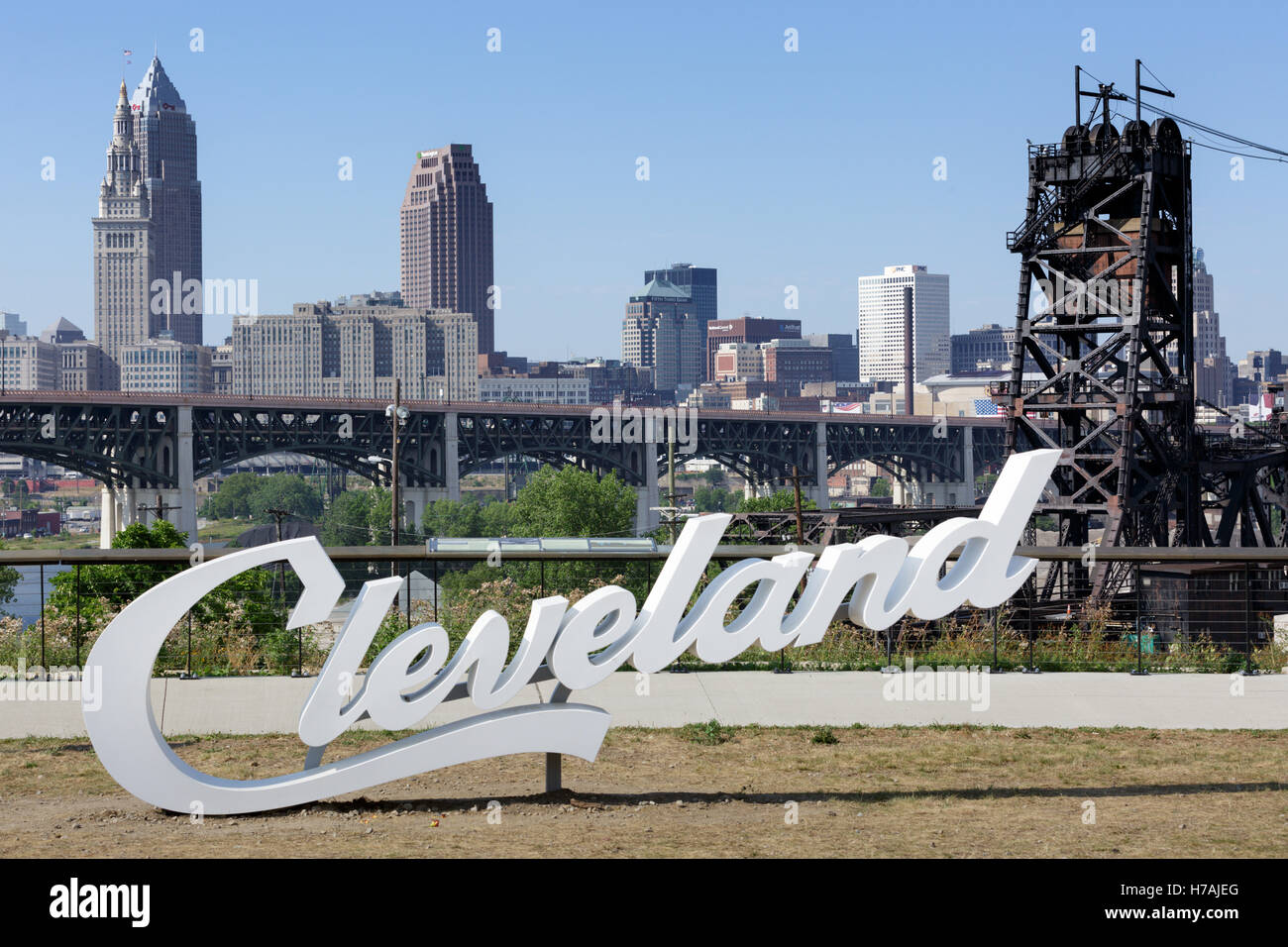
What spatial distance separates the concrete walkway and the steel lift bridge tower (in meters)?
Answer: 22.3

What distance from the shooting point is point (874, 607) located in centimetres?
1097

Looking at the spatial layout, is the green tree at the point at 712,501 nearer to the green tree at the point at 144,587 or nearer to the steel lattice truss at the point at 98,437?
the steel lattice truss at the point at 98,437

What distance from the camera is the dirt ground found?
29.1ft

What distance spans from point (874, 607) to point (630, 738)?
2567mm

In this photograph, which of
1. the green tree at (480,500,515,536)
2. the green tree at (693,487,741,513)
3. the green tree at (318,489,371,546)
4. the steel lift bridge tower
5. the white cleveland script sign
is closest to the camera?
the white cleveland script sign

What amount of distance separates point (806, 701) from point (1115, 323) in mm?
28850

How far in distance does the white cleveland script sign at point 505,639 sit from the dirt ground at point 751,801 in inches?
13.8

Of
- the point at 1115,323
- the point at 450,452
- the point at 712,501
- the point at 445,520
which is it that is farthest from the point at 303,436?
the point at 712,501

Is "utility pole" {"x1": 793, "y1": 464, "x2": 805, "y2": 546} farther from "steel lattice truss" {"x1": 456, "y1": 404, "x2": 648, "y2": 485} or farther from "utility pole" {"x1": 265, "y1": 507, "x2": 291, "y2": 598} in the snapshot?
"steel lattice truss" {"x1": 456, "y1": 404, "x2": 648, "y2": 485}

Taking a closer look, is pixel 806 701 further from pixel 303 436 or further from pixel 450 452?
pixel 450 452

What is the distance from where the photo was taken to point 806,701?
13727 mm

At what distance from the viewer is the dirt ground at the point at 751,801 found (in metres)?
8.87

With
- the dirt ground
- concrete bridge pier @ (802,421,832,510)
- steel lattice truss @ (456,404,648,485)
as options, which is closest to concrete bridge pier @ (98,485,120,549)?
steel lattice truss @ (456,404,648,485)

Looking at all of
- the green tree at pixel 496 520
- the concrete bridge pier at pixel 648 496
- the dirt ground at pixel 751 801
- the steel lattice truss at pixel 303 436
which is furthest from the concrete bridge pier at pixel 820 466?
the dirt ground at pixel 751 801
